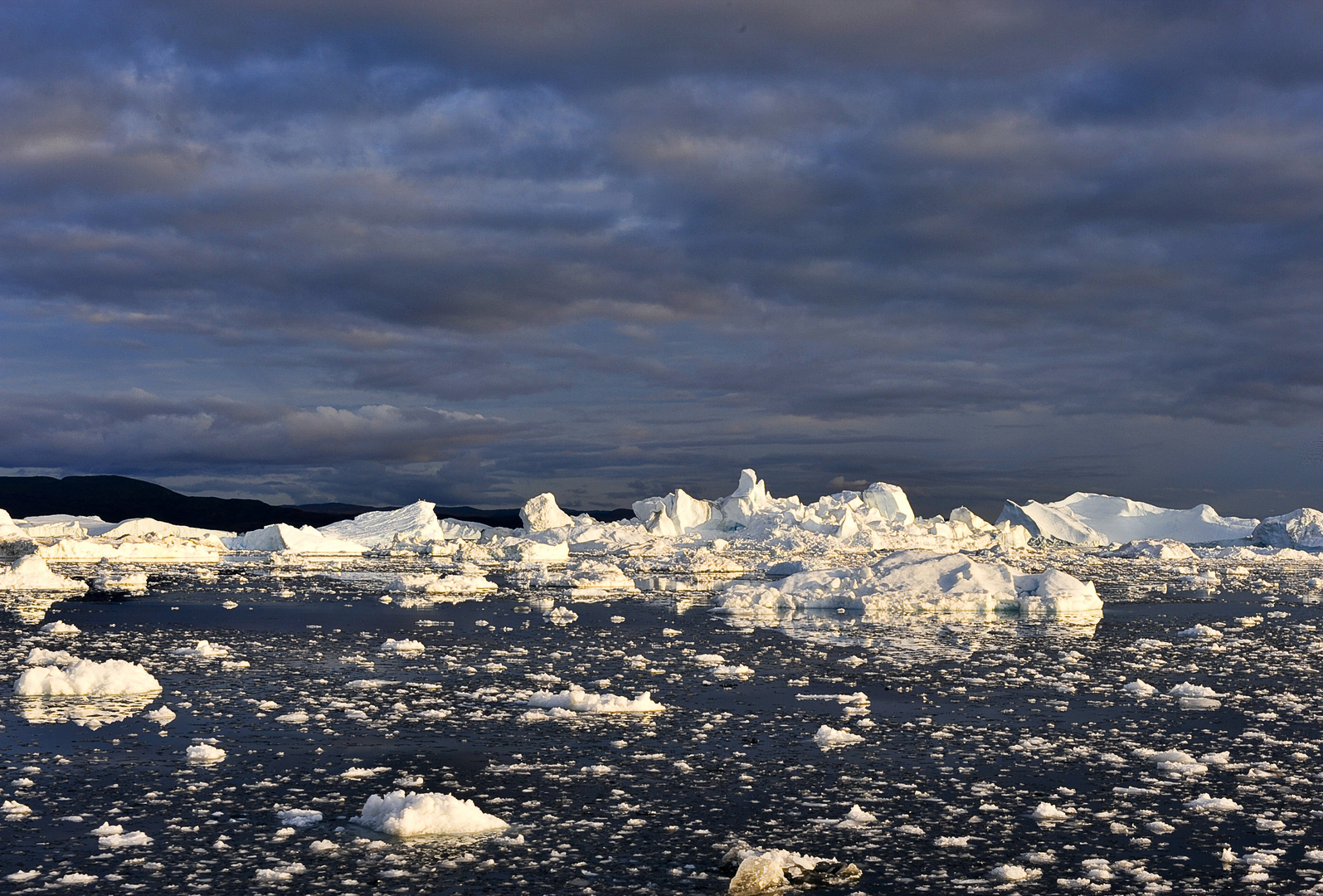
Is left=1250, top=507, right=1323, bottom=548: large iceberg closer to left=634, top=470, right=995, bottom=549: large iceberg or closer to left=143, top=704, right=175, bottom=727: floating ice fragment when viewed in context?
left=634, top=470, right=995, bottom=549: large iceberg

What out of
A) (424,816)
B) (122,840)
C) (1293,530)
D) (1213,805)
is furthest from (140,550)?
(1293,530)

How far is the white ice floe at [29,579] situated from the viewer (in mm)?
34844

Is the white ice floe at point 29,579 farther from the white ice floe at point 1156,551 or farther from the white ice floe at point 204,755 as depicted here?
the white ice floe at point 1156,551

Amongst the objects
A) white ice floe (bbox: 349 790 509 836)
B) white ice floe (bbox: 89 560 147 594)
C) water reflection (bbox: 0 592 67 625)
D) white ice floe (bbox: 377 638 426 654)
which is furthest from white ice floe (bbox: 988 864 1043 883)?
white ice floe (bbox: 89 560 147 594)

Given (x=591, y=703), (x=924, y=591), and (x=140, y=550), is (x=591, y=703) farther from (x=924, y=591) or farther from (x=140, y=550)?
(x=140, y=550)

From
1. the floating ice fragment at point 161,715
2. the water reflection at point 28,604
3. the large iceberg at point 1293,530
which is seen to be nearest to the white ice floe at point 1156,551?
the large iceberg at point 1293,530

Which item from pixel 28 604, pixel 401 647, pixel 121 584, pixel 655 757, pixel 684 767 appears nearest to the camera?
pixel 684 767

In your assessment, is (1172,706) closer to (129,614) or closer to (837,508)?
(129,614)

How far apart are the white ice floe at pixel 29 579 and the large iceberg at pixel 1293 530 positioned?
72.2m

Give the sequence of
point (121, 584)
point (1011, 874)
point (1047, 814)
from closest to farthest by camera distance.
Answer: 1. point (1011, 874)
2. point (1047, 814)
3. point (121, 584)

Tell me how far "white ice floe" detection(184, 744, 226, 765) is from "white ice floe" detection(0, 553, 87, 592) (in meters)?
27.3

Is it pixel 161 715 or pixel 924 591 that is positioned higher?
pixel 924 591

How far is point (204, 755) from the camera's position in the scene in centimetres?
1132

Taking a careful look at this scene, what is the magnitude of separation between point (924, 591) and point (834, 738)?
17.1 m
